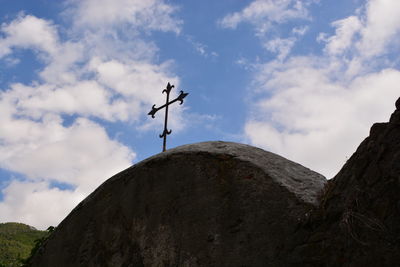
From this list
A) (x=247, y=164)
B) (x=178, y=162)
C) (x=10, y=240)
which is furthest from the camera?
(x=10, y=240)

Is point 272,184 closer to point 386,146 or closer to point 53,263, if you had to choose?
point 386,146

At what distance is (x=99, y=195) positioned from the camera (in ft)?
16.9

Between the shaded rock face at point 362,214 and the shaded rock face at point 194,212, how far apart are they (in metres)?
0.17

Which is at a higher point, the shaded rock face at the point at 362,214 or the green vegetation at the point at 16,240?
the green vegetation at the point at 16,240

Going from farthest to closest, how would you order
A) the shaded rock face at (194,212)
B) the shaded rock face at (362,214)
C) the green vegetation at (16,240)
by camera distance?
the green vegetation at (16,240)
the shaded rock face at (194,212)
the shaded rock face at (362,214)

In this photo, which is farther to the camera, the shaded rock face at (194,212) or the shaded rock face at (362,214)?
the shaded rock face at (194,212)

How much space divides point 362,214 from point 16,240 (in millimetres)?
52606

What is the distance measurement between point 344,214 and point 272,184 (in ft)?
2.40

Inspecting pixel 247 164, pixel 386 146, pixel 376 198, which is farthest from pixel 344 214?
pixel 247 164

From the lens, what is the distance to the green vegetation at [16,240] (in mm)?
40731

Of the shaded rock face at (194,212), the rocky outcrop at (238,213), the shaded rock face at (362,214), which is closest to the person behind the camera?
the shaded rock face at (362,214)

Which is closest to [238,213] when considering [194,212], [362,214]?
[194,212]

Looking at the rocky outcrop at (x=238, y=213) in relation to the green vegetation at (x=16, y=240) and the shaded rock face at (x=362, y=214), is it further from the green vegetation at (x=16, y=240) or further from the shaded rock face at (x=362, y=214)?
the green vegetation at (x=16, y=240)

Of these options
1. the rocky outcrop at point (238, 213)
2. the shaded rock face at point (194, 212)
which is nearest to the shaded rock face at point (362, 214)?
the rocky outcrop at point (238, 213)
